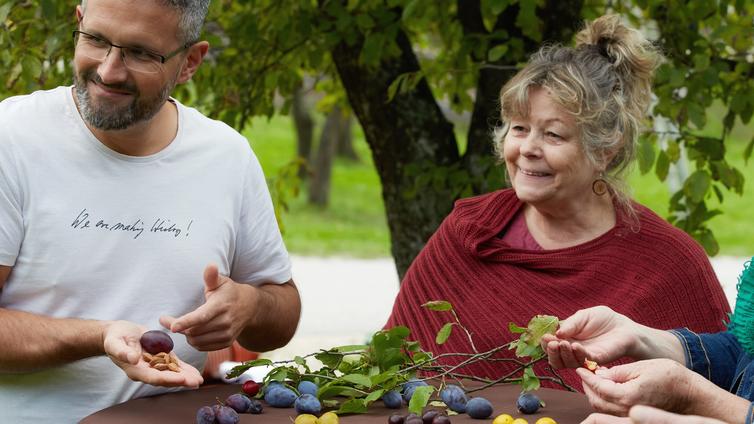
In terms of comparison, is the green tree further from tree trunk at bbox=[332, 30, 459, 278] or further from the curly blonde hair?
the curly blonde hair

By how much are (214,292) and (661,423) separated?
0.97m

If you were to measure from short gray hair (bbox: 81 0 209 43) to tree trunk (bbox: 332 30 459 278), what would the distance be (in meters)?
1.93

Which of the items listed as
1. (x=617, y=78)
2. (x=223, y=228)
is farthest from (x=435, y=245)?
(x=223, y=228)

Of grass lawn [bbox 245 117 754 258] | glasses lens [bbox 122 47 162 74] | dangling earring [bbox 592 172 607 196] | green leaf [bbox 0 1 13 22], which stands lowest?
grass lawn [bbox 245 117 754 258]

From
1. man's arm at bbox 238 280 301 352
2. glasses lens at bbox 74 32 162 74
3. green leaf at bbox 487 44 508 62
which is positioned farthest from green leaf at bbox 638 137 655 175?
glasses lens at bbox 74 32 162 74

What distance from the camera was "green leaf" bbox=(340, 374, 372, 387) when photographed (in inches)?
91.6

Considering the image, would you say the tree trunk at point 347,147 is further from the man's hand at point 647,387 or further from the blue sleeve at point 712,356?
the man's hand at point 647,387

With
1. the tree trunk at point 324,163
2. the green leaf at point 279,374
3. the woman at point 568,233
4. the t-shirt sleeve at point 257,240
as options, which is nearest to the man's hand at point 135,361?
the green leaf at point 279,374

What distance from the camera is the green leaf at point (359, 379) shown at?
Answer: 2.33 m

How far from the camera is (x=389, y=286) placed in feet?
37.0

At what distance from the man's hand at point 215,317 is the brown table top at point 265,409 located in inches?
4.6

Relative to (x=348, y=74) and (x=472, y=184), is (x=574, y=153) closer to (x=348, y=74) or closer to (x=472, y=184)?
(x=472, y=184)

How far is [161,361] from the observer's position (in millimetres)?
2268

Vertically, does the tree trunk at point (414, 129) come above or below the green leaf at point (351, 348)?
above
